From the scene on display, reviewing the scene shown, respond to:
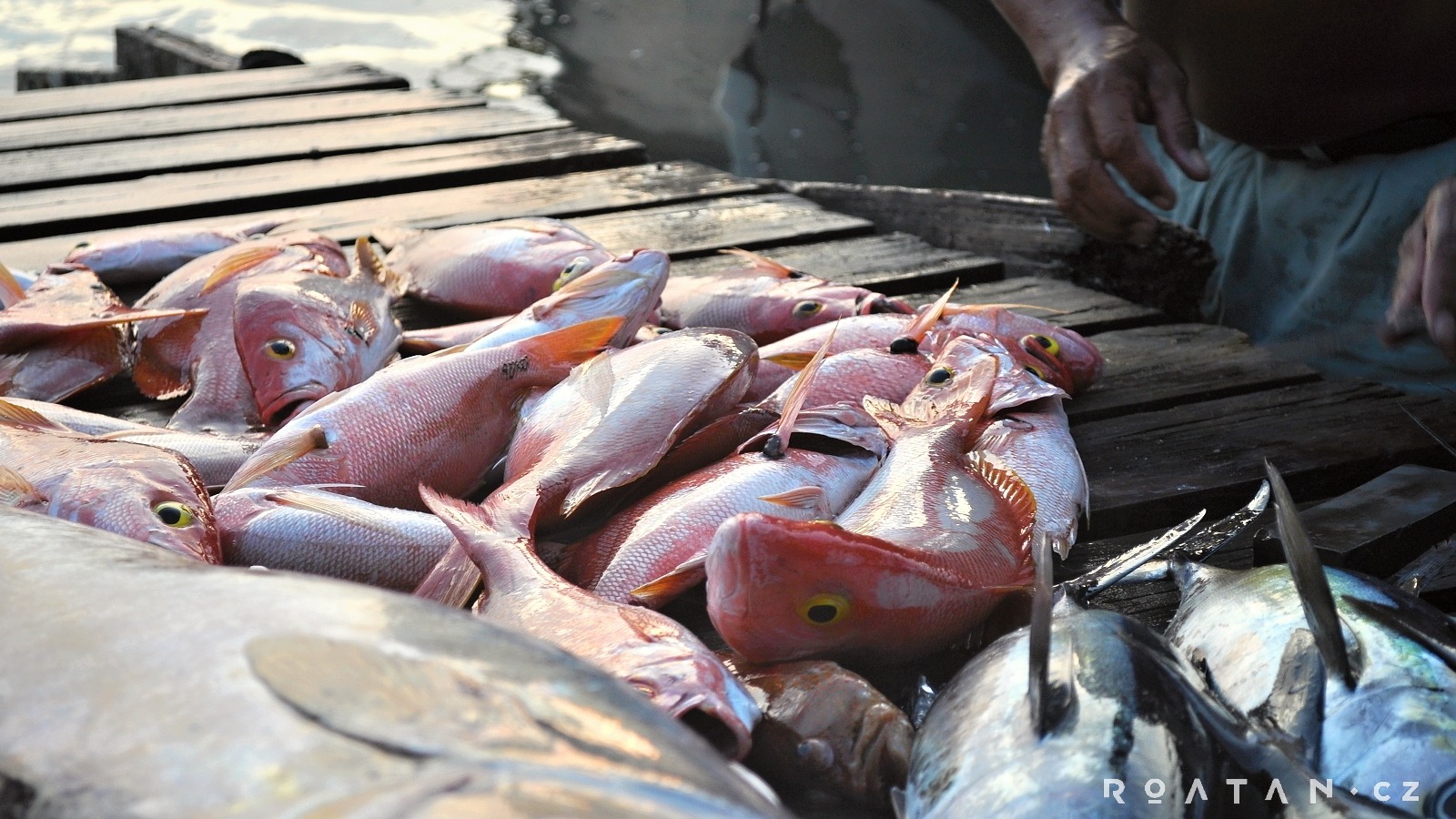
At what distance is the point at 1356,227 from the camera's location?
3.06 meters

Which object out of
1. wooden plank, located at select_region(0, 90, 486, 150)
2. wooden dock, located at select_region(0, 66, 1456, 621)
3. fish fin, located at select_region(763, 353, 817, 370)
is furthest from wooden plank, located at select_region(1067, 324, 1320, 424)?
wooden plank, located at select_region(0, 90, 486, 150)

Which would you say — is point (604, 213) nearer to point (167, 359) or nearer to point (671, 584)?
point (167, 359)

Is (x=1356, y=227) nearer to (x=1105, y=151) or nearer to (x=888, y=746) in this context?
(x=1105, y=151)

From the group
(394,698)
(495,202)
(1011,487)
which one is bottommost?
(495,202)

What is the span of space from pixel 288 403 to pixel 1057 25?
2.14m

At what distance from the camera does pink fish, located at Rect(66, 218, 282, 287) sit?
114 inches

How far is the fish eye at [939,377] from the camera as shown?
6.46 ft

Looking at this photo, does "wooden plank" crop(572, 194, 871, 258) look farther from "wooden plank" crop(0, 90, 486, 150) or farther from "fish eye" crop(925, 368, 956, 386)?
"wooden plank" crop(0, 90, 486, 150)

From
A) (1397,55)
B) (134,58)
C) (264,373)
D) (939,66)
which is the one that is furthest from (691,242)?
(939,66)

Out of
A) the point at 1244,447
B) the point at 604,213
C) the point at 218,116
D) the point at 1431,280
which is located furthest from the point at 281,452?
the point at 218,116

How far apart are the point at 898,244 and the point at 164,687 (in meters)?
2.91

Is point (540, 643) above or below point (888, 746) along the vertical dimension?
above

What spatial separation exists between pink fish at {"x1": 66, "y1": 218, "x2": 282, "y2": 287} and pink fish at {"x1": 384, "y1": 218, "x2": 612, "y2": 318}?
54cm

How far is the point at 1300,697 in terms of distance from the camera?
1123 mm
